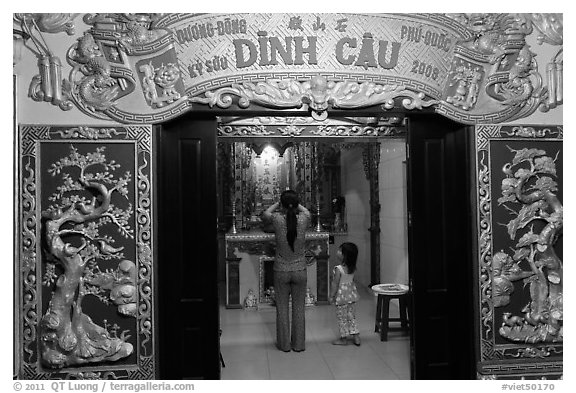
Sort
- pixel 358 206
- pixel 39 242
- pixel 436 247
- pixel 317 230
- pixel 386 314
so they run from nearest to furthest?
1. pixel 39 242
2. pixel 436 247
3. pixel 386 314
4. pixel 317 230
5. pixel 358 206

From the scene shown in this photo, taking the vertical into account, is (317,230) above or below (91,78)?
below

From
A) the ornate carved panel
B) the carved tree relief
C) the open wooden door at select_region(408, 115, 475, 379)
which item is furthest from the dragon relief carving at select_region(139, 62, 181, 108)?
the ornate carved panel

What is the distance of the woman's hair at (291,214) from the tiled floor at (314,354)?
94cm

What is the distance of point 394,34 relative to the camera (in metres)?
2.70

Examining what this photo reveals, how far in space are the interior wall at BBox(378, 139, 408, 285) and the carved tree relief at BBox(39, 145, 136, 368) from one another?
3.20m

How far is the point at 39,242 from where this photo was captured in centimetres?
259

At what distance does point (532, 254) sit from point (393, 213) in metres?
2.59

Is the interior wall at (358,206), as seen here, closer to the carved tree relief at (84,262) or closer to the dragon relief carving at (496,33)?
the dragon relief carving at (496,33)

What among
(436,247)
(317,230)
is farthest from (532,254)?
(317,230)

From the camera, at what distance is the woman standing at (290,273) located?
3951 millimetres

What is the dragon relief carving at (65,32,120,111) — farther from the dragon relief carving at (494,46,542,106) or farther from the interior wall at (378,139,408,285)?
the interior wall at (378,139,408,285)

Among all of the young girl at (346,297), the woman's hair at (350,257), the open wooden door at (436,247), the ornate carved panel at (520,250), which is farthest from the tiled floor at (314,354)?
the ornate carved panel at (520,250)

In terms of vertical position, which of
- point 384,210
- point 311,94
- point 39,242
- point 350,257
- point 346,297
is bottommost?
point 346,297

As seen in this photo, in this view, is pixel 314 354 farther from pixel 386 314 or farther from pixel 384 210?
pixel 384 210
